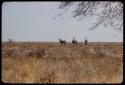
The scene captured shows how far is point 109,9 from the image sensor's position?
332 inches

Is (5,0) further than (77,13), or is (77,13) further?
(77,13)

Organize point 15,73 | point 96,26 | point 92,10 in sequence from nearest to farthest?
point 15,73, point 96,26, point 92,10

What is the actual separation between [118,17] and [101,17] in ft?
1.50

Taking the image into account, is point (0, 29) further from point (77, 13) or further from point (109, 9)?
point (109, 9)

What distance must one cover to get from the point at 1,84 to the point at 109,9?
493 centimetres

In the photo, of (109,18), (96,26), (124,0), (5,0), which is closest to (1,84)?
(5,0)

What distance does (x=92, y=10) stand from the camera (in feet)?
28.3

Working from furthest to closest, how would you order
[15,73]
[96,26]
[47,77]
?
[96,26] → [15,73] → [47,77]

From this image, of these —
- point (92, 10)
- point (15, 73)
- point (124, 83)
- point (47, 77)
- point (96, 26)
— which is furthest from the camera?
point (92, 10)

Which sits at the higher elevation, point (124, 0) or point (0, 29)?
point (124, 0)

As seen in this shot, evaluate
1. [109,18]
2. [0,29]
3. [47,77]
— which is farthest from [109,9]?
[0,29]

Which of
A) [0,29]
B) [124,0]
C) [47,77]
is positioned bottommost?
[47,77]

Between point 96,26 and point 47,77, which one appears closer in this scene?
point 47,77

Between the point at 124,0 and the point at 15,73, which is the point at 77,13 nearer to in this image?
the point at 15,73
